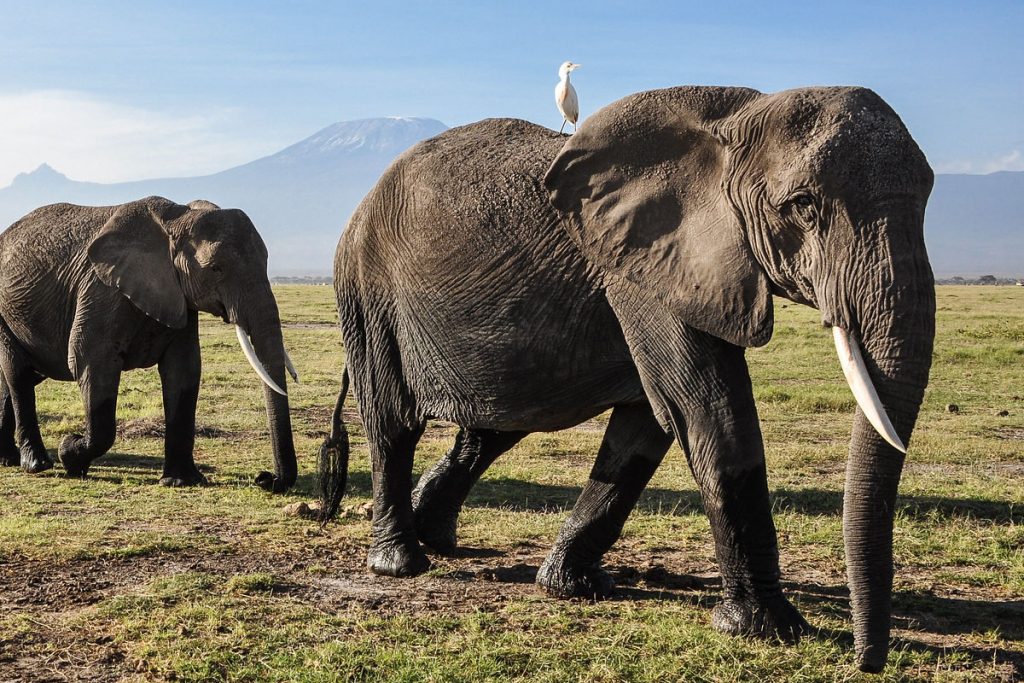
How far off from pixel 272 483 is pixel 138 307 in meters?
2.02

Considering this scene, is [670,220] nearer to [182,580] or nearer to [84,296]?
[182,580]

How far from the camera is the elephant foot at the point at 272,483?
984 cm

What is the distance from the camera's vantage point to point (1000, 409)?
47.8ft

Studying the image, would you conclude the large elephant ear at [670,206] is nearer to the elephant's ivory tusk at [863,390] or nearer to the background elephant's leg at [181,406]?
the elephant's ivory tusk at [863,390]

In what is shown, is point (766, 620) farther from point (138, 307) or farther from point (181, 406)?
point (138, 307)

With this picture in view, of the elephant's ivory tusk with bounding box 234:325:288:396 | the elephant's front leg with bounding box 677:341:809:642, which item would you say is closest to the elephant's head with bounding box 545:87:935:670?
the elephant's front leg with bounding box 677:341:809:642

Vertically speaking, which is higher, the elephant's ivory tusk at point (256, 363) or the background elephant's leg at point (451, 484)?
the elephant's ivory tusk at point (256, 363)

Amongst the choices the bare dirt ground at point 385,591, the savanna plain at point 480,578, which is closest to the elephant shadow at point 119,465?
the savanna plain at point 480,578

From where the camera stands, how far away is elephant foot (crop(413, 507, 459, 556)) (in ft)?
25.6

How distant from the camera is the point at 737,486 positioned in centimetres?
550

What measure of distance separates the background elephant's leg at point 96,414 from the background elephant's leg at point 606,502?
216 inches

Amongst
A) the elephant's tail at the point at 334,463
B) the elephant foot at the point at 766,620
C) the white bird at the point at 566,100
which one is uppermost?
the white bird at the point at 566,100

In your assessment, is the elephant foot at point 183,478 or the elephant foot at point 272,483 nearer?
the elephant foot at point 272,483

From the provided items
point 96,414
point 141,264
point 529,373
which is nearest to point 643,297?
point 529,373
